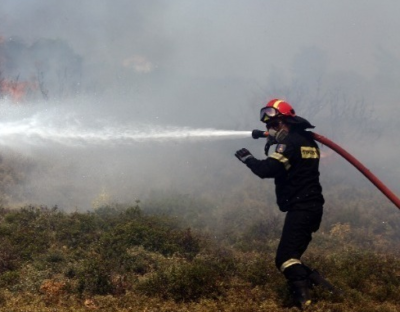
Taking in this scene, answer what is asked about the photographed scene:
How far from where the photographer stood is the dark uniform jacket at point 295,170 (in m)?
5.40

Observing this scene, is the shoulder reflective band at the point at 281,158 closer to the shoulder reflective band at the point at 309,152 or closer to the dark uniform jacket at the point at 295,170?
the dark uniform jacket at the point at 295,170

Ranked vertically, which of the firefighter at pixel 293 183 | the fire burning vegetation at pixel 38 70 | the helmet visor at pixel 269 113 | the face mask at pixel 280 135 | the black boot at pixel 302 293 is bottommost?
the black boot at pixel 302 293

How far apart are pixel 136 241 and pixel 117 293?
7.07 ft

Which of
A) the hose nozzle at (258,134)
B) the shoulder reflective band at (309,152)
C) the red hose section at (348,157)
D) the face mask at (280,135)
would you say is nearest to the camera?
the shoulder reflective band at (309,152)

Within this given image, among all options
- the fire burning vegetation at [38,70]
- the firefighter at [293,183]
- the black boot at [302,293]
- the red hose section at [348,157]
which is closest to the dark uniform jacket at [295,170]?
the firefighter at [293,183]

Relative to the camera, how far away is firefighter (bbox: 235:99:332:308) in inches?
207

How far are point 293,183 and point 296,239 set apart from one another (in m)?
0.66

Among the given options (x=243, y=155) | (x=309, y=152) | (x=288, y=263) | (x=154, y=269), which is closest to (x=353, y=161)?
(x=309, y=152)

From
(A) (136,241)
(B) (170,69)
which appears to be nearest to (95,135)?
(A) (136,241)

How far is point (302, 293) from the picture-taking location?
5.14m

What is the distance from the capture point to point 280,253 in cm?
535

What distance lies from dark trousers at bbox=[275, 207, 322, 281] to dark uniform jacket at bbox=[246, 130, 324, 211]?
0.10 metres

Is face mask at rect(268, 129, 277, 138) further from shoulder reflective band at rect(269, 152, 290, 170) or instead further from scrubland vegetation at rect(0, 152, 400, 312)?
scrubland vegetation at rect(0, 152, 400, 312)

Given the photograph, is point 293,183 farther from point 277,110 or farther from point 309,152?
point 277,110
